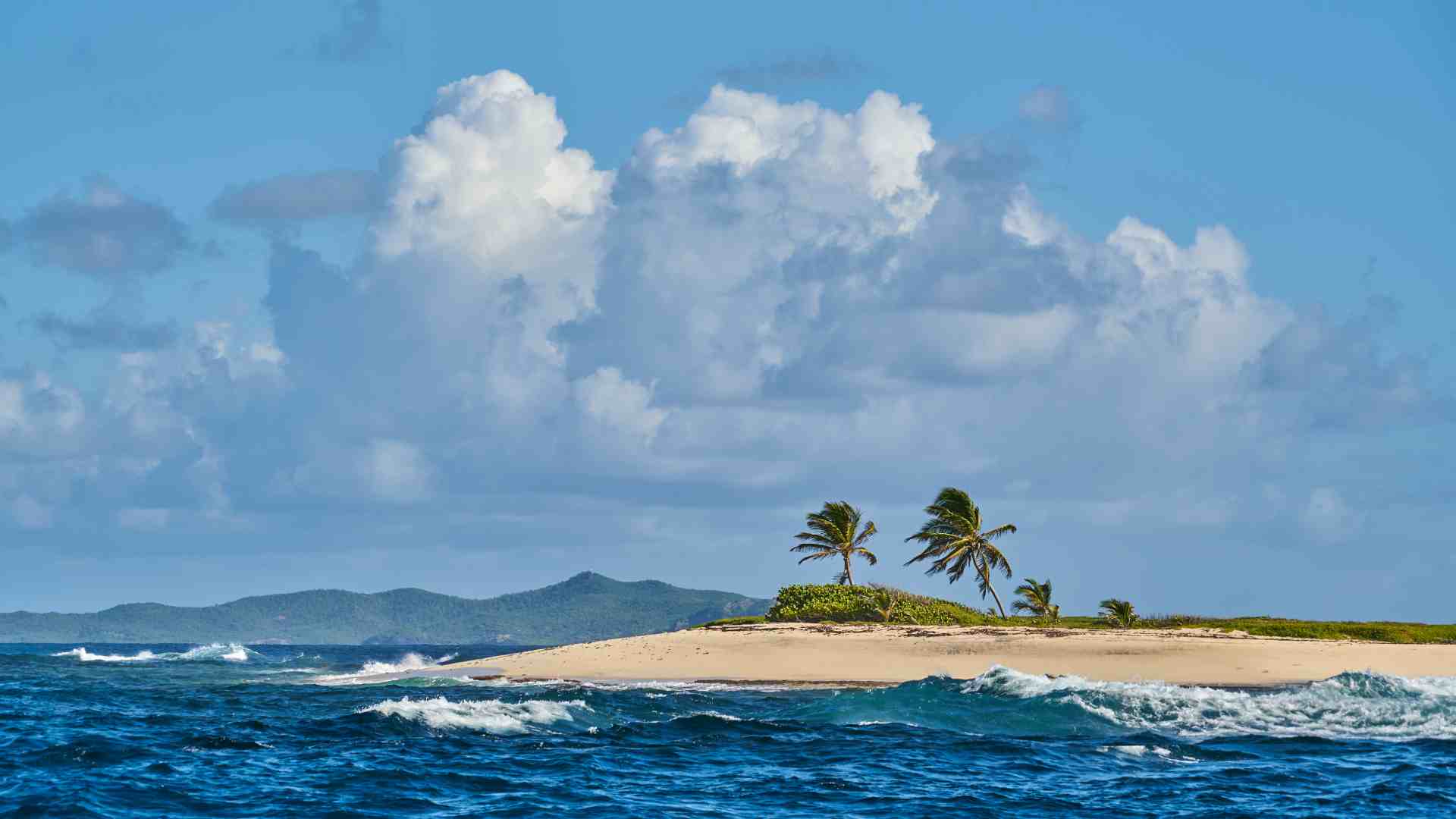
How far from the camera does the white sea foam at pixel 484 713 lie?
4000 cm

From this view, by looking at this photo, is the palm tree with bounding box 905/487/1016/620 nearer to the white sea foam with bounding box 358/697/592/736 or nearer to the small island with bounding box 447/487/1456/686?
the small island with bounding box 447/487/1456/686

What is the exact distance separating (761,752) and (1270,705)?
16.5 m

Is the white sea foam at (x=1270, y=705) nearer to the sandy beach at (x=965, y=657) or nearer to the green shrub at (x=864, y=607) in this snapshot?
the sandy beach at (x=965, y=657)

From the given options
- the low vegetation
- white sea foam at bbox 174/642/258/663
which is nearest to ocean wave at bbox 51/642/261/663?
white sea foam at bbox 174/642/258/663

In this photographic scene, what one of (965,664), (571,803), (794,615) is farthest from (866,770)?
(794,615)

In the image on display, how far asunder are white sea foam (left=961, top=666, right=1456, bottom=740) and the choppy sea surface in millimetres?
102

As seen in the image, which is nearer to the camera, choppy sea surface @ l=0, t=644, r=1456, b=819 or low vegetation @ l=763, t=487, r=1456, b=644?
choppy sea surface @ l=0, t=644, r=1456, b=819

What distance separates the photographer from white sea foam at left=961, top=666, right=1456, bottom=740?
39.2m

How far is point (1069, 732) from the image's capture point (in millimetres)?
39250

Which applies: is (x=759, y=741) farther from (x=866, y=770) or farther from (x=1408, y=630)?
(x=1408, y=630)

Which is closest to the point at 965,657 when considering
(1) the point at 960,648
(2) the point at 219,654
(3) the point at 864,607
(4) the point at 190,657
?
(1) the point at 960,648

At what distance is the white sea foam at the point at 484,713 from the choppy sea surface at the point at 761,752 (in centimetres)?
11

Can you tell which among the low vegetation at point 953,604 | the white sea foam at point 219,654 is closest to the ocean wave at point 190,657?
the white sea foam at point 219,654

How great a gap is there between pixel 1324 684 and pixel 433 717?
89.0ft
